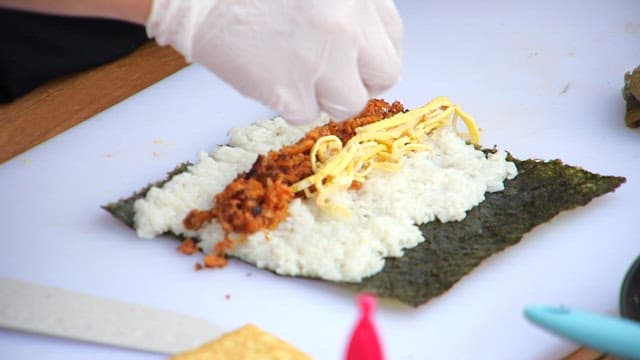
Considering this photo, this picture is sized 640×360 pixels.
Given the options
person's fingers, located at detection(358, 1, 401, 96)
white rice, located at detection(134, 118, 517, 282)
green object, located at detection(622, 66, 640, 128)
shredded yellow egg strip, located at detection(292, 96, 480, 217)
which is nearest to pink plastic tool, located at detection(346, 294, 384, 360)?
white rice, located at detection(134, 118, 517, 282)

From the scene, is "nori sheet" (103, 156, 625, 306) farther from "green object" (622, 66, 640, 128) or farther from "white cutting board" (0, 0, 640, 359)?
"green object" (622, 66, 640, 128)

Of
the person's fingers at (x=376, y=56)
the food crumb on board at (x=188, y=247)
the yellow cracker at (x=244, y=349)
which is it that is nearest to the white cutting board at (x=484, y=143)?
the food crumb on board at (x=188, y=247)

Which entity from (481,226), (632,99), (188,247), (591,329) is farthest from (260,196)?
(632,99)

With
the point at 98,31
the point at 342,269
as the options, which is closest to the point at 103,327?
the point at 342,269

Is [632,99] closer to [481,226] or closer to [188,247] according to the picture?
[481,226]

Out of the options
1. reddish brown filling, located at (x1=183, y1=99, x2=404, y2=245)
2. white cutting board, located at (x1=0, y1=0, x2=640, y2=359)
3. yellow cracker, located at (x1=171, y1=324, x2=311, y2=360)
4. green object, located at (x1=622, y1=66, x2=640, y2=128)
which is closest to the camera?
yellow cracker, located at (x1=171, y1=324, x2=311, y2=360)

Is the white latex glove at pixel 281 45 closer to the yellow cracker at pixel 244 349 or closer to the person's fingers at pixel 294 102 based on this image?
the person's fingers at pixel 294 102
